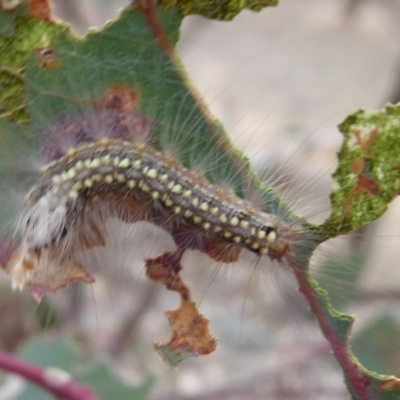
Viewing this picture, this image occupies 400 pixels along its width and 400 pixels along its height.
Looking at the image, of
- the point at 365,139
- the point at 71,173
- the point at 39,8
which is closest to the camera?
the point at 365,139

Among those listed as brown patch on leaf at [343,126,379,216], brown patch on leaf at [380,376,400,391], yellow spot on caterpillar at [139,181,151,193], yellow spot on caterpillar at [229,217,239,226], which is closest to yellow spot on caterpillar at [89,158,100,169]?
yellow spot on caterpillar at [139,181,151,193]

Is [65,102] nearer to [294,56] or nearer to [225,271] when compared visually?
[225,271]

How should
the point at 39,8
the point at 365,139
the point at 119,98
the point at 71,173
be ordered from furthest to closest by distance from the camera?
1. the point at 71,173
2. the point at 119,98
3. the point at 39,8
4. the point at 365,139

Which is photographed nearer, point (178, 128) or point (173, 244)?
point (178, 128)

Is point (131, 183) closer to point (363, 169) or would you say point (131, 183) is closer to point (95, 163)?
point (95, 163)

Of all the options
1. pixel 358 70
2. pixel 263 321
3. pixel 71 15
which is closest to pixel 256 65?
pixel 358 70

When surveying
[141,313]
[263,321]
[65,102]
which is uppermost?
[65,102]

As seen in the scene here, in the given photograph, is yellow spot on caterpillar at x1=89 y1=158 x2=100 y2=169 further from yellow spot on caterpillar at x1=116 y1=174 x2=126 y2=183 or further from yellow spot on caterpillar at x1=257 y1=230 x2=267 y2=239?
yellow spot on caterpillar at x1=257 y1=230 x2=267 y2=239

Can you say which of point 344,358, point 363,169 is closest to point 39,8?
point 363,169
